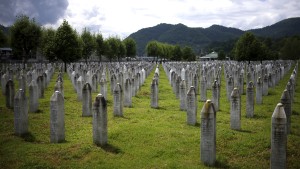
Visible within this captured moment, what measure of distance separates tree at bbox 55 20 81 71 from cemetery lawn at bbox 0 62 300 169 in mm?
32478

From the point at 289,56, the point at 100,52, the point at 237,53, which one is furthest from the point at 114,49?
the point at 289,56

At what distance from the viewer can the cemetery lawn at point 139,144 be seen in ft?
29.8

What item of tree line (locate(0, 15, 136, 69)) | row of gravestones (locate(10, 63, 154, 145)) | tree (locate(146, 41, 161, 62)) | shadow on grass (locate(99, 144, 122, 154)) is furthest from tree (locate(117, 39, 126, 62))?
shadow on grass (locate(99, 144, 122, 154))

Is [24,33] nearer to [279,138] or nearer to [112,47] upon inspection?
[112,47]

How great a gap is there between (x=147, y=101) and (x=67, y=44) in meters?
30.2

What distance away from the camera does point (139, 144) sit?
10.9m

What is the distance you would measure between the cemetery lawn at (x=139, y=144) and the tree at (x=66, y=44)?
32.5 meters

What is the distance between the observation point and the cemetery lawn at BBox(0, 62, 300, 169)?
9094 millimetres

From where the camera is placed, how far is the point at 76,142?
35.6ft

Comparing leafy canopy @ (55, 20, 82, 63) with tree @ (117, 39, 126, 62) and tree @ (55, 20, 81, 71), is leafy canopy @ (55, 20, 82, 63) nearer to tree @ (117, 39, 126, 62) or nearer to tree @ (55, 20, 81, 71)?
tree @ (55, 20, 81, 71)

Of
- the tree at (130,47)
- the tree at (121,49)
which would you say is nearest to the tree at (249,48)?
the tree at (121,49)

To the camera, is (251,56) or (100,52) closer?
(251,56)

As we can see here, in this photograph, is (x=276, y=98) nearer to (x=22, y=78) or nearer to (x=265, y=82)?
(x=265, y=82)

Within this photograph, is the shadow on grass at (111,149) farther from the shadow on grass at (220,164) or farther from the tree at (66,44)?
the tree at (66,44)
